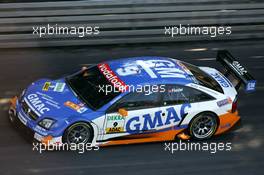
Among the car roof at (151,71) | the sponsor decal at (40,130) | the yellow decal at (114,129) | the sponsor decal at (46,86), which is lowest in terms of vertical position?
the yellow decal at (114,129)

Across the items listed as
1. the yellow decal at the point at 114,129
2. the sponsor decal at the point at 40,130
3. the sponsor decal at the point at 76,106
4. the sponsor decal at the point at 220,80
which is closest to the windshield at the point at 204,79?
the sponsor decal at the point at 220,80

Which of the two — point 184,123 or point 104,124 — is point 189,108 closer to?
point 184,123

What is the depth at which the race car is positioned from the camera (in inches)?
383

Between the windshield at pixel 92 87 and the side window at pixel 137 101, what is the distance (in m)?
0.17

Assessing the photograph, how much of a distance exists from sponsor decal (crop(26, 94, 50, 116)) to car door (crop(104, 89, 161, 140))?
1128 mm

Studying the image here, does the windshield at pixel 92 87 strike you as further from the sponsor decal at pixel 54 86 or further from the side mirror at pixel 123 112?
the side mirror at pixel 123 112

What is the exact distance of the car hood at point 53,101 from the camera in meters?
9.71

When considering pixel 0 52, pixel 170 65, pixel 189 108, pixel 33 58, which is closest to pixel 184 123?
pixel 189 108

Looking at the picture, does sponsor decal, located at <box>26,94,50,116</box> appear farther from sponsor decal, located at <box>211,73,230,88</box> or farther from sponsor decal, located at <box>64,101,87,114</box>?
sponsor decal, located at <box>211,73,230,88</box>

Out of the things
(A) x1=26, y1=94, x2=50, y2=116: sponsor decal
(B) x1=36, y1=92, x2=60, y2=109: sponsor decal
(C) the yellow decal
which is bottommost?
(C) the yellow decal

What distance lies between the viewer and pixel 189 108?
10.3 meters

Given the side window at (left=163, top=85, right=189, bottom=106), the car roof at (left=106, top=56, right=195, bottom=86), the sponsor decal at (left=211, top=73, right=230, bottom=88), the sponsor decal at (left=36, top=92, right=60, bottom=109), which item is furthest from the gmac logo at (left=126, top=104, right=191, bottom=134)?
the sponsor decal at (left=36, top=92, right=60, bottom=109)

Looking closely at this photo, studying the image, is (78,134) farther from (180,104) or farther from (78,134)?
(180,104)

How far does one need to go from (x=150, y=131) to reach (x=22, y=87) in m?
3.64
